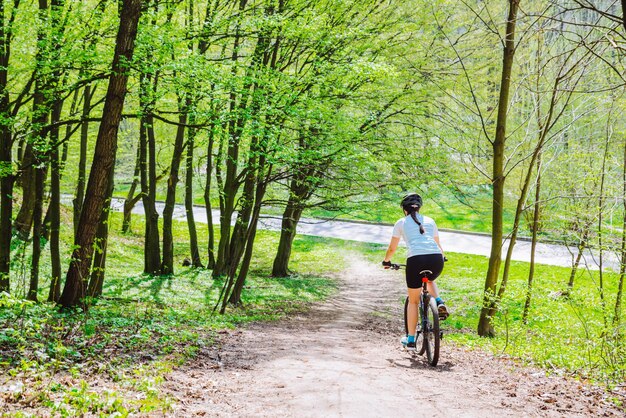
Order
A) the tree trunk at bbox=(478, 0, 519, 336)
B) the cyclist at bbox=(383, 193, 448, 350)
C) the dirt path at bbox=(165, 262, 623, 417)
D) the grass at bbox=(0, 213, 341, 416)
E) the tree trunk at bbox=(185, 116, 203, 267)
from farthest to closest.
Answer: the tree trunk at bbox=(185, 116, 203, 267), the tree trunk at bbox=(478, 0, 519, 336), the cyclist at bbox=(383, 193, 448, 350), the dirt path at bbox=(165, 262, 623, 417), the grass at bbox=(0, 213, 341, 416)

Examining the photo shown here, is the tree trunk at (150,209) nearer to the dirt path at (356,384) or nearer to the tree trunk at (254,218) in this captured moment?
the tree trunk at (254,218)

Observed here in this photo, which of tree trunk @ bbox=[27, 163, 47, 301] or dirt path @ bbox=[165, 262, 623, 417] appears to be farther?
tree trunk @ bbox=[27, 163, 47, 301]

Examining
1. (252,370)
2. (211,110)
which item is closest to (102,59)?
(211,110)

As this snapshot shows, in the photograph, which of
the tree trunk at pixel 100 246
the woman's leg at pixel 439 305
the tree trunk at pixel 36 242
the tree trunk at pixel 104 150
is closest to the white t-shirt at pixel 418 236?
the woman's leg at pixel 439 305

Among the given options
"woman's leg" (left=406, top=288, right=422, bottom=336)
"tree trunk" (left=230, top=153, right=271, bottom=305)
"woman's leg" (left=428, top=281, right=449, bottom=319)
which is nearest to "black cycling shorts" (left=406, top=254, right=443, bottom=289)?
"woman's leg" (left=428, top=281, right=449, bottom=319)

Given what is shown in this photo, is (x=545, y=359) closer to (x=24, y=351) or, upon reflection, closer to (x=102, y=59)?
(x=24, y=351)

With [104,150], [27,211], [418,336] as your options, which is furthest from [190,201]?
[418,336]

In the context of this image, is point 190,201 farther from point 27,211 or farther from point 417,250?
point 417,250

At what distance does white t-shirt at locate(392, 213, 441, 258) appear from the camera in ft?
22.0

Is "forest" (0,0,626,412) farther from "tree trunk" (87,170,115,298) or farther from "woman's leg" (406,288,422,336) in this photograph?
"woman's leg" (406,288,422,336)

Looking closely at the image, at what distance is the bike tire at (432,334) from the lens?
654cm

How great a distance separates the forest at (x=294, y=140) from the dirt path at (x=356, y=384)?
0.97 meters

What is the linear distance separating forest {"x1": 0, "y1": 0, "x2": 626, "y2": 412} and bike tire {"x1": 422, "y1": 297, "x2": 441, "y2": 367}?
165cm

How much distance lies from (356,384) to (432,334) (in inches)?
75.5
